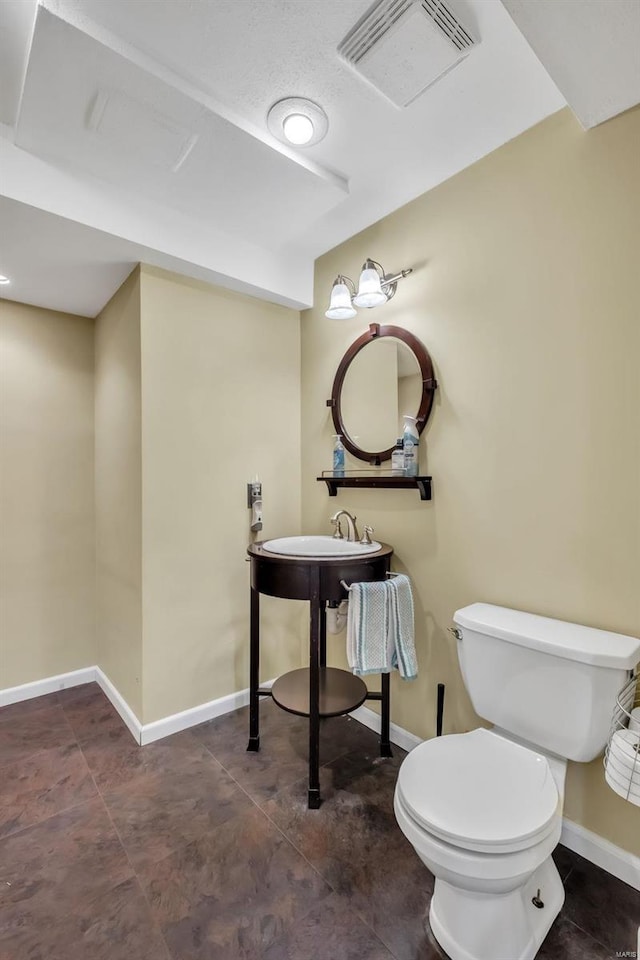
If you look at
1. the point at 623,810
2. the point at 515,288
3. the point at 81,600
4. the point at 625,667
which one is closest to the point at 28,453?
the point at 81,600

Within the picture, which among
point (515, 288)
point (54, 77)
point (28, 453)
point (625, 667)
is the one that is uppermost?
point (54, 77)

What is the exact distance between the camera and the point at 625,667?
3.89 feet

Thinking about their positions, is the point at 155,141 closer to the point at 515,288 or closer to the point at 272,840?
the point at 515,288

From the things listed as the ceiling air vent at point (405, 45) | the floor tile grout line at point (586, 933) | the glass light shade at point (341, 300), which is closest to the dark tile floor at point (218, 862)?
the floor tile grout line at point (586, 933)

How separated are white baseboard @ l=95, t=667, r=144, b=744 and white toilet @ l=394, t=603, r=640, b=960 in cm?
142

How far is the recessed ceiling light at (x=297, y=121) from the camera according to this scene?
57.5 inches

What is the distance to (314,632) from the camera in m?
1.69

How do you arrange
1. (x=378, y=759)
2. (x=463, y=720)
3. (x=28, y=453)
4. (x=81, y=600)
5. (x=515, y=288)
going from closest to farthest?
1. (x=515, y=288)
2. (x=463, y=720)
3. (x=378, y=759)
4. (x=28, y=453)
5. (x=81, y=600)

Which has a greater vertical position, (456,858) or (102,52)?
(102,52)

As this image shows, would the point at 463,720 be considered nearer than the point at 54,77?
No

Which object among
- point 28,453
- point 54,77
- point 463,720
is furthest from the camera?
point 28,453

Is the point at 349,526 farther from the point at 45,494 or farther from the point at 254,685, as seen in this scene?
the point at 45,494

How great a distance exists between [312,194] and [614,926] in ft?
8.73

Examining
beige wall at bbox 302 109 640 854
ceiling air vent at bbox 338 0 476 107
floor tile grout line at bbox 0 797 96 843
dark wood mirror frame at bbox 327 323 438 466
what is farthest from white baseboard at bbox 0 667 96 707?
ceiling air vent at bbox 338 0 476 107
